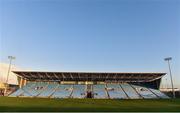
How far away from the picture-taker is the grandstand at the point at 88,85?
56503 millimetres

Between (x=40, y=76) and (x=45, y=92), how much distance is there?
703 cm

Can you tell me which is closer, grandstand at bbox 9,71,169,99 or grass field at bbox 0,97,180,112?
grass field at bbox 0,97,180,112

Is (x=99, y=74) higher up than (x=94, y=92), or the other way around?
(x=99, y=74)

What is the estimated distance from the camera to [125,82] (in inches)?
2589

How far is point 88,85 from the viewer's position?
63.9 meters

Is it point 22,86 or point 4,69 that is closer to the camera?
point 22,86

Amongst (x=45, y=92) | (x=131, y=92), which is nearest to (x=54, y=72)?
(x=45, y=92)

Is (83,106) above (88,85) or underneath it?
underneath

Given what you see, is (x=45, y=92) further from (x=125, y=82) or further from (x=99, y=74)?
(x=125, y=82)

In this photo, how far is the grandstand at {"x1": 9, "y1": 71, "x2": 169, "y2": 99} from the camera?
5650 cm

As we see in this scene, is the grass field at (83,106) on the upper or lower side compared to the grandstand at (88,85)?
lower

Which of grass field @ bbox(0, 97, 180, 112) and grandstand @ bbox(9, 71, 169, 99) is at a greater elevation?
grandstand @ bbox(9, 71, 169, 99)

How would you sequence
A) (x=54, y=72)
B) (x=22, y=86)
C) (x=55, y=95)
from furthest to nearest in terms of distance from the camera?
(x=22, y=86) < (x=54, y=72) < (x=55, y=95)

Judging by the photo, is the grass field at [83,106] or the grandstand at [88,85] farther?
the grandstand at [88,85]
